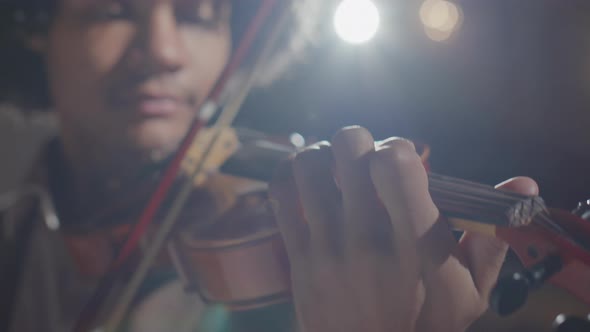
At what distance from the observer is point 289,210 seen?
48 centimetres

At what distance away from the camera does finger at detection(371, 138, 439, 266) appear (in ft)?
1.30

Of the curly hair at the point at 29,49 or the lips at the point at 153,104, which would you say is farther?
the curly hair at the point at 29,49

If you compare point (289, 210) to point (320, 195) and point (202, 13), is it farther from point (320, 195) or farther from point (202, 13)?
point (202, 13)

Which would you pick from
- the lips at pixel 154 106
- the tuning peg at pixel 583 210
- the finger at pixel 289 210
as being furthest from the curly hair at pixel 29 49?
the tuning peg at pixel 583 210

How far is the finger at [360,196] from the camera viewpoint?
0.42 meters

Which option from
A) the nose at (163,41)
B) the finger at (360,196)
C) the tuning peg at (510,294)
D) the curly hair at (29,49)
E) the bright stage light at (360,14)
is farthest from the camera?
the curly hair at (29,49)

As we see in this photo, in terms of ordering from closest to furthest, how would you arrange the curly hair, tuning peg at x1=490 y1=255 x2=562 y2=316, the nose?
tuning peg at x1=490 y1=255 x2=562 y2=316 → the nose → the curly hair

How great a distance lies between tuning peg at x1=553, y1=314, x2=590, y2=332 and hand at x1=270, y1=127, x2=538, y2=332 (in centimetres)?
6

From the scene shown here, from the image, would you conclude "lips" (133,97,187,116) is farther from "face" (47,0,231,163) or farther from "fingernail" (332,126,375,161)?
"fingernail" (332,126,375,161)

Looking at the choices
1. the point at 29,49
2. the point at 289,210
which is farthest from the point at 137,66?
the point at 289,210

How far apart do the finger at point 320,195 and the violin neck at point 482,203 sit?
10 cm

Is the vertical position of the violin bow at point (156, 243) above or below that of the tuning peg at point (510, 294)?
below

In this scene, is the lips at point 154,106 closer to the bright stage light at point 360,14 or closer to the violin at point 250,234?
the violin at point 250,234

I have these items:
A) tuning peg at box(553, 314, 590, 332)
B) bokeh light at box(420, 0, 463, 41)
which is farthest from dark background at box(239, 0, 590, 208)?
tuning peg at box(553, 314, 590, 332)
